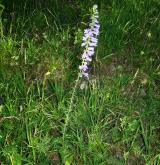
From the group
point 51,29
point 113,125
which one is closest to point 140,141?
point 113,125

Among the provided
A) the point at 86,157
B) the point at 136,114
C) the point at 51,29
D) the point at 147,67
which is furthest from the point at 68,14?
the point at 86,157

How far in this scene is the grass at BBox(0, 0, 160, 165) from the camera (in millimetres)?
3377

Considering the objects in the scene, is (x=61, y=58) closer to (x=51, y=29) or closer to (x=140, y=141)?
(x=51, y=29)

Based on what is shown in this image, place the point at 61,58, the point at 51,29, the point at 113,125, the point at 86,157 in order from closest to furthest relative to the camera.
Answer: the point at 86,157, the point at 113,125, the point at 61,58, the point at 51,29

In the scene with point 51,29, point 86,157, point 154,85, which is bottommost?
point 86,157

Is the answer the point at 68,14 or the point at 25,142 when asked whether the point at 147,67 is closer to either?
the point at 68,14

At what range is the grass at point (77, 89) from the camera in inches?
133

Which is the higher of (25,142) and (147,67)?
(147,67)

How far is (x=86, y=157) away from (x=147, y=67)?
43.4 inches

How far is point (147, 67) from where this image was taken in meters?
4.06

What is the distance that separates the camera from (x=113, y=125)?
3.62m

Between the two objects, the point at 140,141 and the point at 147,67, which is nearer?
the point at 140,141

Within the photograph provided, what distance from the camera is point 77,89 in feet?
12.4

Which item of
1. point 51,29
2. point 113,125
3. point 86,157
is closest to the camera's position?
point 86,157
